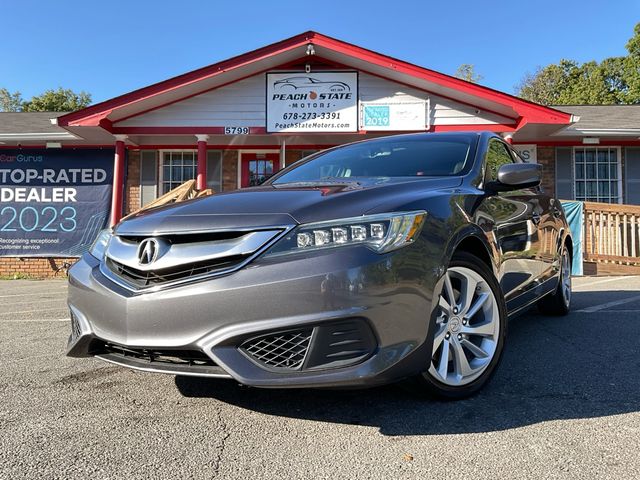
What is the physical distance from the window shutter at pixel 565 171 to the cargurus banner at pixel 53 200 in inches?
401

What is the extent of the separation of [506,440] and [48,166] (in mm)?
11670

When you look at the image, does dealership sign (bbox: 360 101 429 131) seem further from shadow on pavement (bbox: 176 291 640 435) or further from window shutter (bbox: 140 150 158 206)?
shadow on pavement (bbox: 176 291 640 435)

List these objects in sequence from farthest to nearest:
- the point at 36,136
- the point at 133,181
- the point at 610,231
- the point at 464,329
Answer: the point at 133,181, the point at 36,136, the point at 610,231, the point at 464,329

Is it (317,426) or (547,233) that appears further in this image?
(547,233)

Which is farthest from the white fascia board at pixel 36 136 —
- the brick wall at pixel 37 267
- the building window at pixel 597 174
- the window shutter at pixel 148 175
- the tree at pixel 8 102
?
the tree at pixel 8 102

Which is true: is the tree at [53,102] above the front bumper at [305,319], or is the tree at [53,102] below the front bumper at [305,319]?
above

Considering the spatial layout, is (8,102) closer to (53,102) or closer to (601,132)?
(53,102)

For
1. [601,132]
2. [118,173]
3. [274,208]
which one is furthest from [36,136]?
[601,132]

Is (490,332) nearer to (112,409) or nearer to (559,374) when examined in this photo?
(559,374)

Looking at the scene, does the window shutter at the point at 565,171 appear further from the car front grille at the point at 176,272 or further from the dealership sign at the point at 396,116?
the car front grille at the point at 176,272

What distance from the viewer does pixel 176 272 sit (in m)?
1.97

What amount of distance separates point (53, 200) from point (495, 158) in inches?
412

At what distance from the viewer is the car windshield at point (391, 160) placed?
298 centimetres

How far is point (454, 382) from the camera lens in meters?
2.28
